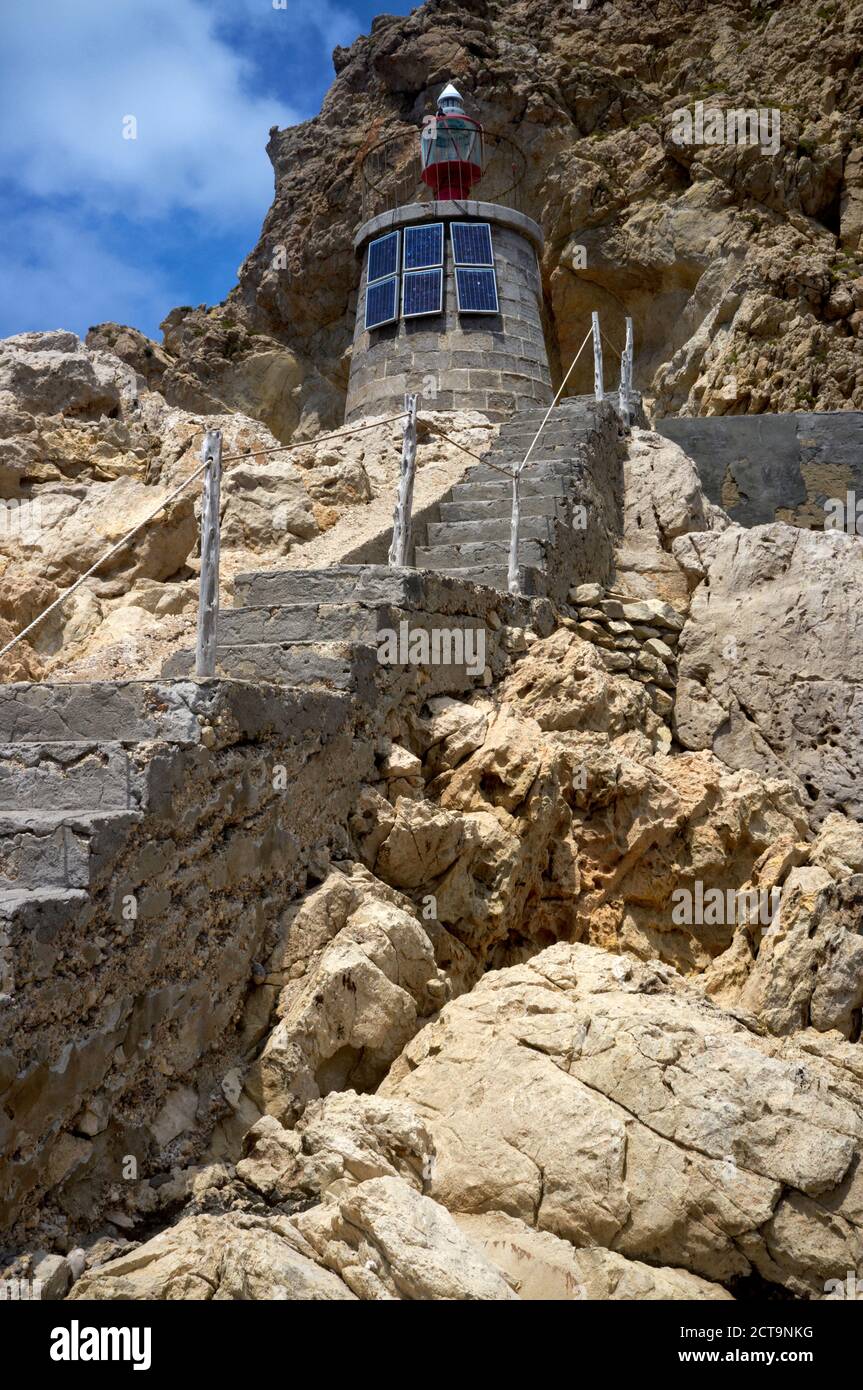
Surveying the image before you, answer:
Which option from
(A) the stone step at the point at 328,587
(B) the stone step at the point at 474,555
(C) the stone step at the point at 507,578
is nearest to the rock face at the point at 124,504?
(B) the stone step at the point at 474,555

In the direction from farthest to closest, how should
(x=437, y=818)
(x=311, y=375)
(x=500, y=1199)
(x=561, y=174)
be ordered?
(x=311, y=375) < (x=561, y=174) < (x=437, y=818) < (x=500, y=1199)

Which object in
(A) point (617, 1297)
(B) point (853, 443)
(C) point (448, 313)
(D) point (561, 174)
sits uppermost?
(D) point (561, 174)

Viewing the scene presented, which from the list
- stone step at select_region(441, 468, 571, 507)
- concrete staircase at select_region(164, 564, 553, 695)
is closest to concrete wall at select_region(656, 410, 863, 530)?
stone step at select_region(441, 468, 571, 507)

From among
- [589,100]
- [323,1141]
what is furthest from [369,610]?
[589,100]

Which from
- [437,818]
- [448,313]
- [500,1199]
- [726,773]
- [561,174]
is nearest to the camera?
[500,1199]

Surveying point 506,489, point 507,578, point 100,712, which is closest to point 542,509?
point 506,489

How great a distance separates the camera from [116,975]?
4.15 m

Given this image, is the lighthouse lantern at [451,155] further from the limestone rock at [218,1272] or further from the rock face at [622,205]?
the limestone rock at [218,1272]

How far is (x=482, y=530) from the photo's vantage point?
9.36 m

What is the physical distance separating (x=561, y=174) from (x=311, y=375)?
673 centimetres

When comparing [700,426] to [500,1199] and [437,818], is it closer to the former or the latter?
[437,818]

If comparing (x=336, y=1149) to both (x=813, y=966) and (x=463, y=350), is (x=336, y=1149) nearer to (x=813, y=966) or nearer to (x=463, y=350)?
(x=813, y=966)

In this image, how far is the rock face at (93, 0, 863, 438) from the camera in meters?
19.4

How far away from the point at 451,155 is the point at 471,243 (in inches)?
110
